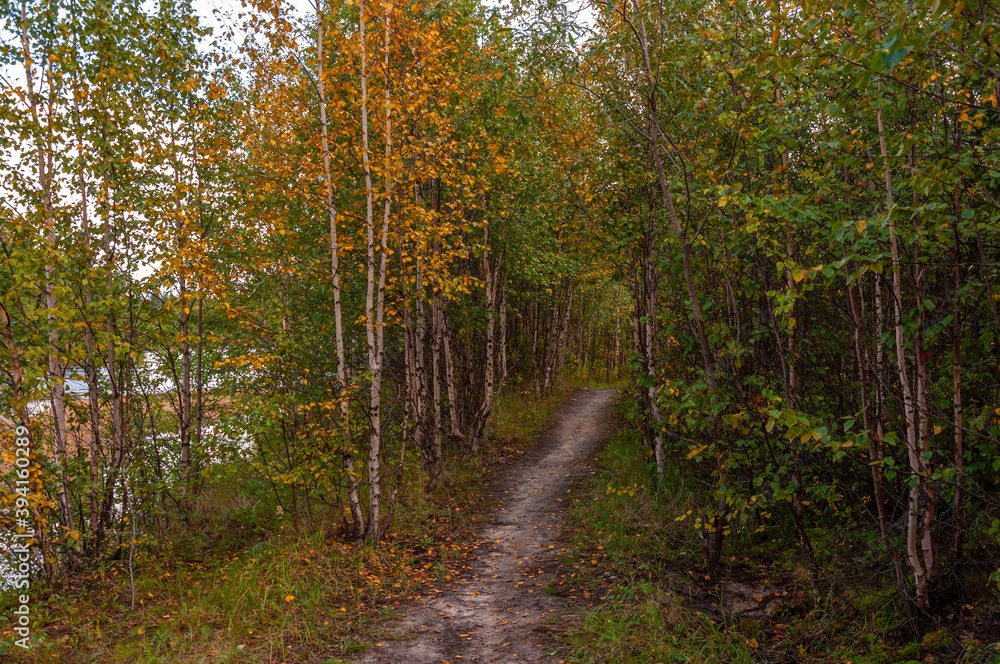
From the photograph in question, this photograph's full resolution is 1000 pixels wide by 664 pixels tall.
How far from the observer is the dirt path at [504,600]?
5.56 meters

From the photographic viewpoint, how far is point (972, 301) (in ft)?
15.2

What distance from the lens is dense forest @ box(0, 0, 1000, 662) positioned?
15.0 ft

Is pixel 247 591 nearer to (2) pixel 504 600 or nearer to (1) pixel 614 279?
(2) pixel 504 600

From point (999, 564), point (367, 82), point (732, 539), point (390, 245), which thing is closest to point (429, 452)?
point (390, 245)

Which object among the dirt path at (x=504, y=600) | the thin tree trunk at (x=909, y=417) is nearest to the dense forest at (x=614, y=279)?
the thin tree trunk at (x=909, y=417)

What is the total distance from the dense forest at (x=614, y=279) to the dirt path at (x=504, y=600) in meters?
0.93

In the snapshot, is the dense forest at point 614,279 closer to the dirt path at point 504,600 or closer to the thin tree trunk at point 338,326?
the thin tree trunk at point 338,326

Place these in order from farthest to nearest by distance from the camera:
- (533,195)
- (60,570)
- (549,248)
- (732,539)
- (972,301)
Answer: (549,248) → (533,195) → (732,539) → (60,570) → (972,301)

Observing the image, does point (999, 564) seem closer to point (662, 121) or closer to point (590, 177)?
point (662, 121)

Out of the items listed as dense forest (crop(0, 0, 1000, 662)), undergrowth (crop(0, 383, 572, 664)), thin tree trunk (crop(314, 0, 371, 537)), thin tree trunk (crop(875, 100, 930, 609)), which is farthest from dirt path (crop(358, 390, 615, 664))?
thin tree trunk (crop(875, 100, 930, 609))

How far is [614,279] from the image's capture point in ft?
33.4

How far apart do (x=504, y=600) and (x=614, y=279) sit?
5.63m

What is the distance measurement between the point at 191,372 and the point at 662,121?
9.04 metres

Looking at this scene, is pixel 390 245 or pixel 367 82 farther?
pixel 390 245
